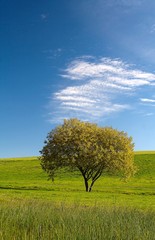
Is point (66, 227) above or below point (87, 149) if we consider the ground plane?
below

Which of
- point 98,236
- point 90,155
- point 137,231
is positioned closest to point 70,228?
point 98,236

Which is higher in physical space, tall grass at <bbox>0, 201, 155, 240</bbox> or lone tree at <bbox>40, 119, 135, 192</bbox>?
lone tree at <bbox>40, 119, 135, 192</bbox>

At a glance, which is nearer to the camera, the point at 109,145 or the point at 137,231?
the point at 137,231

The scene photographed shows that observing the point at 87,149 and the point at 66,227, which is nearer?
the point at 66,227

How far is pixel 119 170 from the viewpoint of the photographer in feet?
190

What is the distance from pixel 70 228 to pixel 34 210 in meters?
3.39

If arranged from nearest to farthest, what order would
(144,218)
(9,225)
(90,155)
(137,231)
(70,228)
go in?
(137,231) → (70,228) → (9,225) → (144,218) → (90,155)

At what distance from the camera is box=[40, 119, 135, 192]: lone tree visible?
55.3 meters

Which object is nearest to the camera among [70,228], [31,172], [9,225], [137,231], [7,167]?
[137,231]

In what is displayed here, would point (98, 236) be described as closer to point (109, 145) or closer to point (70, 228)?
point (70, 228)

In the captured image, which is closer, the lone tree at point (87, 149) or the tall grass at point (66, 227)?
the tall grass at point (66, 227)

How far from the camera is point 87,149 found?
5522 cm

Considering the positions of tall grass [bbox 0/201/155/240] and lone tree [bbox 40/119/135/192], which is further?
lone tree [bbox 40/119/135/192]

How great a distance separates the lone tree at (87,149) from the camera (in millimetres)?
55284
